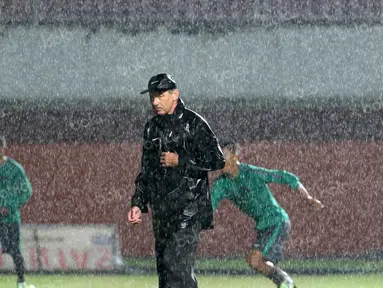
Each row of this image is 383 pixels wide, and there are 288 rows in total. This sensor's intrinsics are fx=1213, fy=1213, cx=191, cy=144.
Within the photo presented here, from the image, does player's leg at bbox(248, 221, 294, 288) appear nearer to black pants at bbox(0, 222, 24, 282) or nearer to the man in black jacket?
the man in black jacket

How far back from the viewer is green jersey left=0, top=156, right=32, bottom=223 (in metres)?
12.6

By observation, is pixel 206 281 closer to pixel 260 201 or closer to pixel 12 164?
pixel 12 164

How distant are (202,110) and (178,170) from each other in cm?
974

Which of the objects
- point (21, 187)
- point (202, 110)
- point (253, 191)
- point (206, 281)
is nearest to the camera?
point (253, 191)

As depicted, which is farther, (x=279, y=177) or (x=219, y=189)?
(x=219, y=189)

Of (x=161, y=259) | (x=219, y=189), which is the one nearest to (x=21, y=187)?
(x=219, y=189)

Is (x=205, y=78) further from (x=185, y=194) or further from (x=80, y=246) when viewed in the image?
(x=185, y=194)

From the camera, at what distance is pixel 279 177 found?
10914 millimetres

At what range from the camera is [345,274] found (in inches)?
576

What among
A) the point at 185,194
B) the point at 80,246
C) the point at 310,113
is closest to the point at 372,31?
the point at 310,113

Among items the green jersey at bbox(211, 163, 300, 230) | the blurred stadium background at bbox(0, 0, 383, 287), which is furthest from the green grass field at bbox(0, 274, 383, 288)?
the green jersey at bbox(211, 163, 300, 230)

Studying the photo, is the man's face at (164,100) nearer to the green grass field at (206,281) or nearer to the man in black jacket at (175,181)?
the man in black jacket at (175,181)

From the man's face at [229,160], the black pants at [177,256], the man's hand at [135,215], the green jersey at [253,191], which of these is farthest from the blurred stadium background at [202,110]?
the man's hand at [135,215]

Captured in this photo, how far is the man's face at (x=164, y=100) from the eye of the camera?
8.73 meters
